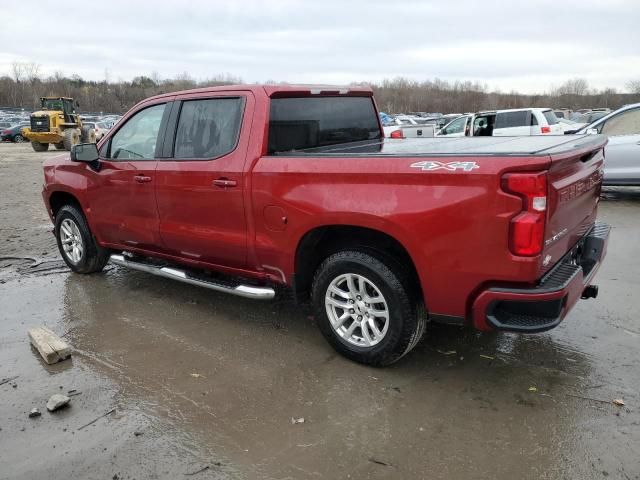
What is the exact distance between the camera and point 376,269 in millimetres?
3500

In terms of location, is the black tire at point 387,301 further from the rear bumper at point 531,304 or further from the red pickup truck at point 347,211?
the rear bumper at point 531,304

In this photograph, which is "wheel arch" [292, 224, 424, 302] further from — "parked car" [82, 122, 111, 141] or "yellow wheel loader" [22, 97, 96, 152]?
"yellow wheel loader" [22, 97, 96, 152]

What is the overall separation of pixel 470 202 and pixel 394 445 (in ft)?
4.54

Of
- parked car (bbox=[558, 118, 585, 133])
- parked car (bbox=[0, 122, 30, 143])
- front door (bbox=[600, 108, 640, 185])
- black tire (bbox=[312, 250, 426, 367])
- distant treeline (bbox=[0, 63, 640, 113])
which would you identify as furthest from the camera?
distant treeline (bbox=[0, 63, 640, 113])

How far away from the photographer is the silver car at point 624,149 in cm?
950

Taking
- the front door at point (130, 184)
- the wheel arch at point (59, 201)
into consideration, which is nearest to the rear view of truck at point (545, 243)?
the front door at point (130, 184)

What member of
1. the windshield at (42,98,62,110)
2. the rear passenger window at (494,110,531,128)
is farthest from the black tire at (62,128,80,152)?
the rear passenger window at (494,110,531,128)

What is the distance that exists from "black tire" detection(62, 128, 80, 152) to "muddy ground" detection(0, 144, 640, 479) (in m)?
23.1

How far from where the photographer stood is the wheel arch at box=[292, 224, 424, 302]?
11.6 feet

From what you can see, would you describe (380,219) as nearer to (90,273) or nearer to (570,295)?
(570,295)

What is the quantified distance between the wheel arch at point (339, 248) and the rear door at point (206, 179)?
0.52 metres

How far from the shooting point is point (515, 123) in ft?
50.1

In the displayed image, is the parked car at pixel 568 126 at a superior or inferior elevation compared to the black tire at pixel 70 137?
superior

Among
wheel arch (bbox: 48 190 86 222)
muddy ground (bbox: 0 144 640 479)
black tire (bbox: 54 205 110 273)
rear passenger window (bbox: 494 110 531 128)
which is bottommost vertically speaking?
muddy ground (bbox: 0 144 640 479)
